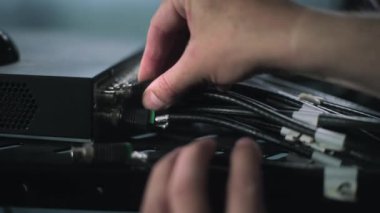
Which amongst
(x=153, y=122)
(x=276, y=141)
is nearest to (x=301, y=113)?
(x=276, y=141)

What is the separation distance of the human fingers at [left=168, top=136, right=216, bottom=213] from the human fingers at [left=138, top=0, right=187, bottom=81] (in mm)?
218

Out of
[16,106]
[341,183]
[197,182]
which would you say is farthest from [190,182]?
[16,106]

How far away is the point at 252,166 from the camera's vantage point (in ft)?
1.13

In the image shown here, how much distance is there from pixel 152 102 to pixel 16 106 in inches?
5.4

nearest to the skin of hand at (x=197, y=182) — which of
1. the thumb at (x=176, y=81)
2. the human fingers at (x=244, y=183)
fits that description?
the human fingers at (x=244, y=183)

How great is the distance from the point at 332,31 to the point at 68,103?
0.83ft

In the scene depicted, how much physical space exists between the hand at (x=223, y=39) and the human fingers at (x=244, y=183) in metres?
0.10

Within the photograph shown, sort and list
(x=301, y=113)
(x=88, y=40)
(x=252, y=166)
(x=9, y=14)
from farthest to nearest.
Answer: (x=9, y=14) < (x=88, y=40) < (x=301, y=113) < (x=252, y=166)

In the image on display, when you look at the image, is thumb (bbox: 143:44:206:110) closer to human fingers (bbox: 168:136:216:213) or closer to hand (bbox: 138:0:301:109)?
hand (bbox: 138:0:301:109)

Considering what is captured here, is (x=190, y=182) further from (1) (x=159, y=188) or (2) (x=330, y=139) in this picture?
(2) (x=330, y=139)

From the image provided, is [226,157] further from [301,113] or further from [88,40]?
[88,40]

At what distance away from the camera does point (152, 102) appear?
0.50m

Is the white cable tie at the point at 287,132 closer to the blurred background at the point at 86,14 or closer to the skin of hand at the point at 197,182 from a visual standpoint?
the skin of hand at the point at 197,182

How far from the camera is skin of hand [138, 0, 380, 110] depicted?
389 mm
